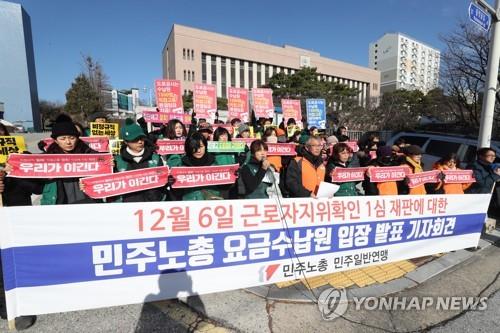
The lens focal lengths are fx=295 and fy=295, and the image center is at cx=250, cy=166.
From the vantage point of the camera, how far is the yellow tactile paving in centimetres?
332

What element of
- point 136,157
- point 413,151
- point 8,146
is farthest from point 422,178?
point 8,146

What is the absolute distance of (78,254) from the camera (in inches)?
98.7

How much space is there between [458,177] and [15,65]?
61363 mm

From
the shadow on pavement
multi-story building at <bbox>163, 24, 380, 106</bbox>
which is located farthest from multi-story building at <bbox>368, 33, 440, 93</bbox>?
the shadow on pavement

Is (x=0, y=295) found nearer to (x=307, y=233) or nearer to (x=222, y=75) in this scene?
(x=307, y=233)

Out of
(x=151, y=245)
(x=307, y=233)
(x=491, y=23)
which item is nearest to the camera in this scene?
(x=151, y=245)

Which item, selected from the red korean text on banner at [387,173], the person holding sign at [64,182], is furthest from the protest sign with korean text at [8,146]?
the red korean text on banner at [387,173]

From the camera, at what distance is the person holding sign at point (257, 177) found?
3.26m

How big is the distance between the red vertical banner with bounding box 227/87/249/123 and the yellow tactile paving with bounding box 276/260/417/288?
730 centimetres

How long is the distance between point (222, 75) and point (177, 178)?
191ft

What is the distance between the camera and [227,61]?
191ft

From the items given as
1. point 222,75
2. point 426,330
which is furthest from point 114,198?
point 222,75

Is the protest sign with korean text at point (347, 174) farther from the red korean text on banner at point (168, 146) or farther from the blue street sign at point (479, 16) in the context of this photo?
the blue street sign at point (479, 16)

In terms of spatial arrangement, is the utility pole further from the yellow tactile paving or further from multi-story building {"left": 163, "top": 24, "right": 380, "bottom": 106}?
multi-story building {"left": 163, "top": 24, "right": 380, "bottom": 106}
